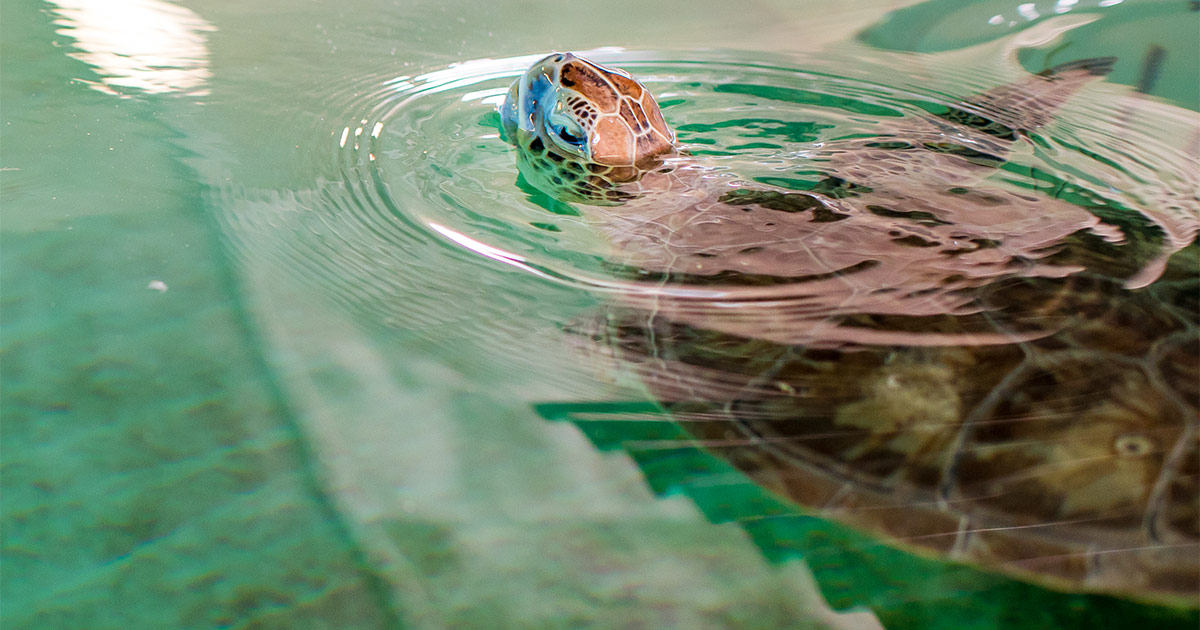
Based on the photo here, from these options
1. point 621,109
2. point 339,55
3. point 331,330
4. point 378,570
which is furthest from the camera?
point 339,55

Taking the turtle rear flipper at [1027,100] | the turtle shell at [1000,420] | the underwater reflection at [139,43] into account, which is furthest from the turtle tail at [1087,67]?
the underwater reflection at [139,43]

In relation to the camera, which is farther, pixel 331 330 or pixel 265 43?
pixel 265 43

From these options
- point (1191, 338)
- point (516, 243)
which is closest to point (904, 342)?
point (1191, 338)

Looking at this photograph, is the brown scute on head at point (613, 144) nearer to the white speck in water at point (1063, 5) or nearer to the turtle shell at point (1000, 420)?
the turtle shell at point (1000, 420)

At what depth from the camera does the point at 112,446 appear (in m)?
0.80

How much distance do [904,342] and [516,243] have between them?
1.93 ft

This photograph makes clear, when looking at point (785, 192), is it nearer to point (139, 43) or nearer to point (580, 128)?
point (580, 128)

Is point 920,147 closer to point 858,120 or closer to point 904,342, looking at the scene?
point 858,120

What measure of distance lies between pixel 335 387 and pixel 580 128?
0.77 m

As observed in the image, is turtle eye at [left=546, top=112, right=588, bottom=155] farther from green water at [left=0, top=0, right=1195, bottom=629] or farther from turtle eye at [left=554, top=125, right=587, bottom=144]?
green water at [left=0, top=0, right=1195, bottom=629]

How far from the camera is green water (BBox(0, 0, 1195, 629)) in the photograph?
0.72m

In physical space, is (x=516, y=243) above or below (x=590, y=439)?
above

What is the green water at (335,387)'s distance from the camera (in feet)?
2.35

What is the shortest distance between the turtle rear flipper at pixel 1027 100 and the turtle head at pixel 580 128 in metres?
0.78
